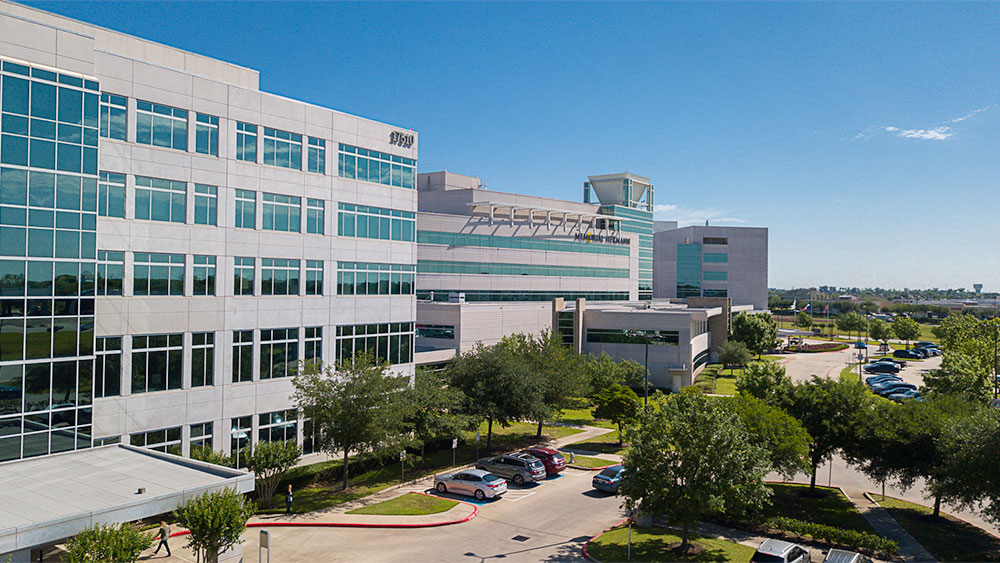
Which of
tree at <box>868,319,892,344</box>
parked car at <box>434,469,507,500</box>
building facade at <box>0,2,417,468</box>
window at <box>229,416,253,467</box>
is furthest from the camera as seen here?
tree at <box>868,319,892,344</box>

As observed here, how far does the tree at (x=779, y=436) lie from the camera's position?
87.4 feet

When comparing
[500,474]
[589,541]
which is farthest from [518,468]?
[589,541]

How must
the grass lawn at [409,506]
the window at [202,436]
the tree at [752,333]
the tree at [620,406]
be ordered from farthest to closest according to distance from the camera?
the tree at [752,333] → the tree at [620,406] → the window at [202,436] → the grass lawn at [409,506]

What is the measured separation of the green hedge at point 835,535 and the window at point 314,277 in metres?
26.3

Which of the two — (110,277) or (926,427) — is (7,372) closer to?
(110,277)

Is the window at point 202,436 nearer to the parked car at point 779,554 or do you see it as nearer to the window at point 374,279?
the window at point 374,279

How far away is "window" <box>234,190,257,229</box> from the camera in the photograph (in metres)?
34.1

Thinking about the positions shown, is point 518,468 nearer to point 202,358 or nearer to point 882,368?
point 202,358

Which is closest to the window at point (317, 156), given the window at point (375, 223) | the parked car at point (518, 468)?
the window at point (375, 223)

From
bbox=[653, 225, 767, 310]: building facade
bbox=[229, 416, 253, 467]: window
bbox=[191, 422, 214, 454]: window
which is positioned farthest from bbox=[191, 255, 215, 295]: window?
bbox=[653, 225, 767, 310]: building facade

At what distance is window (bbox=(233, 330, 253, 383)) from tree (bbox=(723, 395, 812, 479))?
2413 cm

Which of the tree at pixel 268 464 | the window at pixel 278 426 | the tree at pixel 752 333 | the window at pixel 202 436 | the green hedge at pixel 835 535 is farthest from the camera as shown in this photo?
the tree at pixel 752 333

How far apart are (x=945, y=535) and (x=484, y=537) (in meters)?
18.7

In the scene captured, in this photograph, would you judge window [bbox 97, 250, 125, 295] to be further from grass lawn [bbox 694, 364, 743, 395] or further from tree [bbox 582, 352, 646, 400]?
grass lawn [bbox 694, 364, 743, 395]
